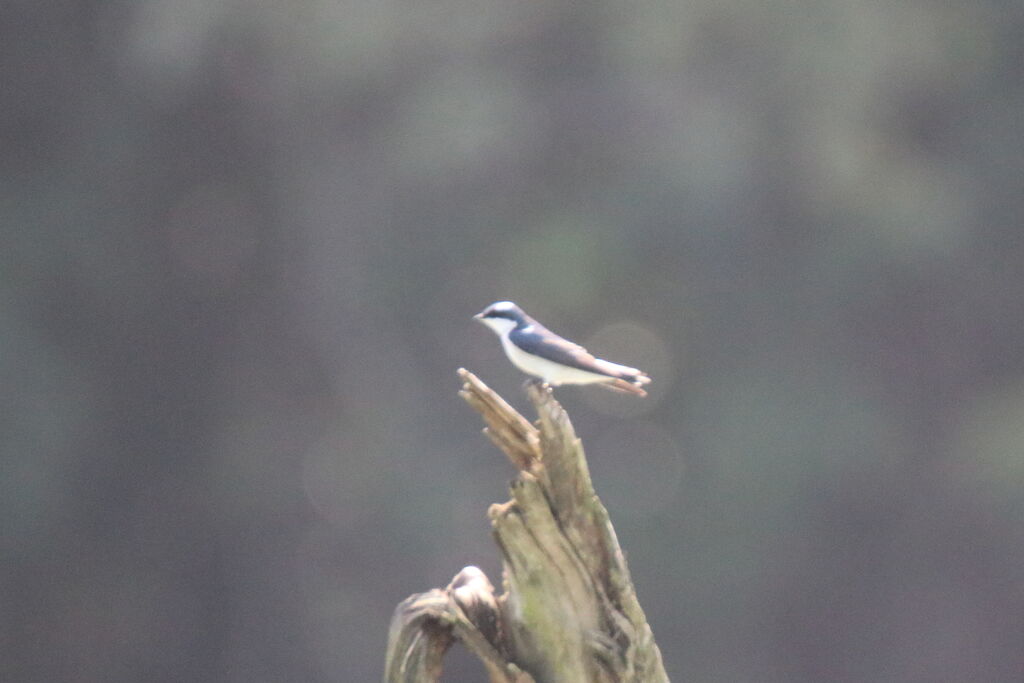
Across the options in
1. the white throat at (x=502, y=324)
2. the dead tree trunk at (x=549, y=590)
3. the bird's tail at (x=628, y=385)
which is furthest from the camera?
the white throat at (x=502, y=324)

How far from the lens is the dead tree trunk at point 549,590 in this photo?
3.31 meters

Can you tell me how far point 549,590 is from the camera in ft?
11.1

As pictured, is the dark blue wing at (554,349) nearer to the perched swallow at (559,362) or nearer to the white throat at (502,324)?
the perched swallow at (559,362)

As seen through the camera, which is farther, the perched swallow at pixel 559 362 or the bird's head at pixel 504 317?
the bird's head at pixel 504 317

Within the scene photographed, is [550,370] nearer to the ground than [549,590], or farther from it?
farther from it

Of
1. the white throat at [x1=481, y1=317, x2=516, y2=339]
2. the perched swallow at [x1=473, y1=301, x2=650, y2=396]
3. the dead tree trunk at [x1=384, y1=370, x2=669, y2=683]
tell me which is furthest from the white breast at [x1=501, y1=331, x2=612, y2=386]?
the dead tree trunk at [x1=384, y1=370, x2=669, y2=683]

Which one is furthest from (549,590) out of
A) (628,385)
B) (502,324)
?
(502,324)

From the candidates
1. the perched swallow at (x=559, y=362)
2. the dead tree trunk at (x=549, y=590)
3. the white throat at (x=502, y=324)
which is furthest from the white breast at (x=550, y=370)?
the dead tree trunk at (x=549, y=590)

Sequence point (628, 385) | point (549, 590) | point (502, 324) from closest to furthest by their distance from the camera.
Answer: point (549, 590), point (628, 385), point (502, 324)

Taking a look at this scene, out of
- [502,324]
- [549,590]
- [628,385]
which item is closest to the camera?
[549,590]

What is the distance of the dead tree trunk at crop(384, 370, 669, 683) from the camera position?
3.31m

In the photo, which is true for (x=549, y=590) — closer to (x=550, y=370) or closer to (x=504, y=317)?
(x=550, y=370)

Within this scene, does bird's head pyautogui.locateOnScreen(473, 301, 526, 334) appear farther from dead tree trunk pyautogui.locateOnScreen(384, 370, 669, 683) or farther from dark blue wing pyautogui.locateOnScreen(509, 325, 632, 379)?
dead tree trunk pyautogui.locateOnScreen(384, 370, 669, 683)

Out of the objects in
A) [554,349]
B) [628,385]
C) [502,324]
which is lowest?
[628,385]
